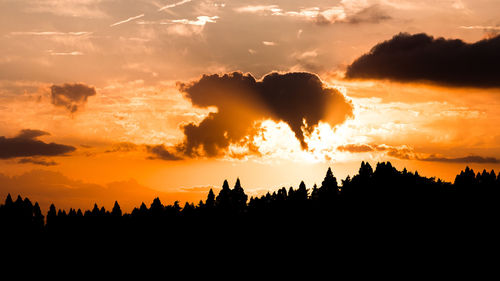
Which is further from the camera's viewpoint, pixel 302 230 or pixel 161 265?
pixel 161 265

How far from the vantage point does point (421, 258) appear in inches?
5945

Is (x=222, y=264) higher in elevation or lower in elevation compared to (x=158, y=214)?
lower

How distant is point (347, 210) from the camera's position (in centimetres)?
17562

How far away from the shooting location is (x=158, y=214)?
195750mm

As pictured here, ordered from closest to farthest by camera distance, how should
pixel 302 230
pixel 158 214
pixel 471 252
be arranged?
pixel 471 252, pixel 302 230, pixel 158 214

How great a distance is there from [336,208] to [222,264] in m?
35.2

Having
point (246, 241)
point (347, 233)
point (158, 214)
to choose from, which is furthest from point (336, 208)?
point (158, 214)

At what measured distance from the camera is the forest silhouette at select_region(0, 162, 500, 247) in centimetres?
16588

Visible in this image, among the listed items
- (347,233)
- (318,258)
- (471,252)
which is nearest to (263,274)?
(318,258)

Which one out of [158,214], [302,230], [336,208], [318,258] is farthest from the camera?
[158,214]

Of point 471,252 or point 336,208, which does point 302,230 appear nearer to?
point 336,208

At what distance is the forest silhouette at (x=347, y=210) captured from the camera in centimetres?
16588

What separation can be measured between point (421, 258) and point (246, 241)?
45.0 metres

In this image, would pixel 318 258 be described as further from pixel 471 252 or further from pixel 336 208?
pixel 471 252
